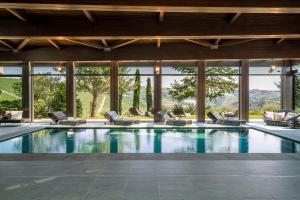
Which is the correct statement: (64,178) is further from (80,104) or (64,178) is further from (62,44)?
(80,104)

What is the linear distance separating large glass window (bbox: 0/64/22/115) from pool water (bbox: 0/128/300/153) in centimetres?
476

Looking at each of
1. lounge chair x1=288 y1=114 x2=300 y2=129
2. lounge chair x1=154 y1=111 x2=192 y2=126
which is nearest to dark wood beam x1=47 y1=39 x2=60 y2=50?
lounge chair x1=154 y1=111 x2=192 y2=126

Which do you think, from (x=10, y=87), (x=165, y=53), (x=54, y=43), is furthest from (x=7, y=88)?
(x=165, y=53)

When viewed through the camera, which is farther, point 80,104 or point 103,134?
point 80,104

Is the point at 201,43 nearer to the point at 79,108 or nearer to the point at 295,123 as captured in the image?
the point at 295,123

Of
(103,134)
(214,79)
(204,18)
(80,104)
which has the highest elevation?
(204,18)

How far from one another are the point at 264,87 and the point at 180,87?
14.3 ft

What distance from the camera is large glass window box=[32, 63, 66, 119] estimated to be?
46.3 feet

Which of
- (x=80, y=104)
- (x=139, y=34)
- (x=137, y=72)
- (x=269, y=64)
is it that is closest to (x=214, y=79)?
(x=269, y=64)

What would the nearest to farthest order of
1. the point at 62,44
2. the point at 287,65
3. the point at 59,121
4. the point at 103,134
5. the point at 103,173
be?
1. the point at 103,173
2. the point at 103,134
3. the point at 62,44
4. the point at 59,121
5. the point at 287,65

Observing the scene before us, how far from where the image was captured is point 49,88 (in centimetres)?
1430

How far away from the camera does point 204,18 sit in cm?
702

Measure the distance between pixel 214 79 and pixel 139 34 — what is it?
26.5 feet

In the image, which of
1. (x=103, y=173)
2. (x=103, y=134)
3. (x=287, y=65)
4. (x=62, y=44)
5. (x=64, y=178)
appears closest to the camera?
(x=64, y=178)
